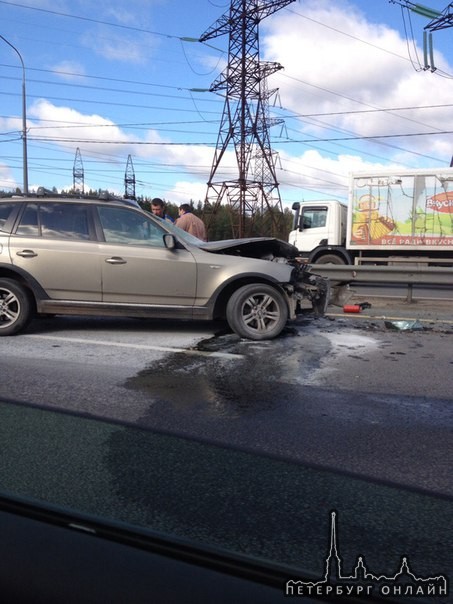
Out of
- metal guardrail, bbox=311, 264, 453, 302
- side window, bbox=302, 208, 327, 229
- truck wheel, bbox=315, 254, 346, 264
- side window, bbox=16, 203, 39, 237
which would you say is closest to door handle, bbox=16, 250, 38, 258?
side window, bbox=16, 203, 39, 237

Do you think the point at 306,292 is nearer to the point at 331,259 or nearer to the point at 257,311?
the point at 257,311

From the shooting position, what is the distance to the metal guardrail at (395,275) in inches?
412

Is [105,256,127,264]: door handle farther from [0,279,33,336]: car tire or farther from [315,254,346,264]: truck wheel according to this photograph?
[315,254,346,264]: truck wheel

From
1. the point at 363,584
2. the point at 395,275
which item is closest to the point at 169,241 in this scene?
the point at 395,275

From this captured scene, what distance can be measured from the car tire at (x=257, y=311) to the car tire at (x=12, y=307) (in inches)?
102

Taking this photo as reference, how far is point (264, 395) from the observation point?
15.7ft

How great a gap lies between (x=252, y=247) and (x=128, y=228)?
5.55ft

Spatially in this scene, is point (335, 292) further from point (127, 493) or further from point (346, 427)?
point (127, 493)

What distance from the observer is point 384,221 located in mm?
16188

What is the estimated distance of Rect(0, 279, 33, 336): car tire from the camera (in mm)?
6969

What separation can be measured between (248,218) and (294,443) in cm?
3612

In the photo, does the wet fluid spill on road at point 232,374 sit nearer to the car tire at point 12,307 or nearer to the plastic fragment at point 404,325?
the plastic fragment at point 404,325

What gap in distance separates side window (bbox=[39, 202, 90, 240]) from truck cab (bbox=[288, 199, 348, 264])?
33.5ft

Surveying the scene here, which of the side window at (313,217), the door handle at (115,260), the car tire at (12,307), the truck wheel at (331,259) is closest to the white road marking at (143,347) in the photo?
the car tire at (12,307)
